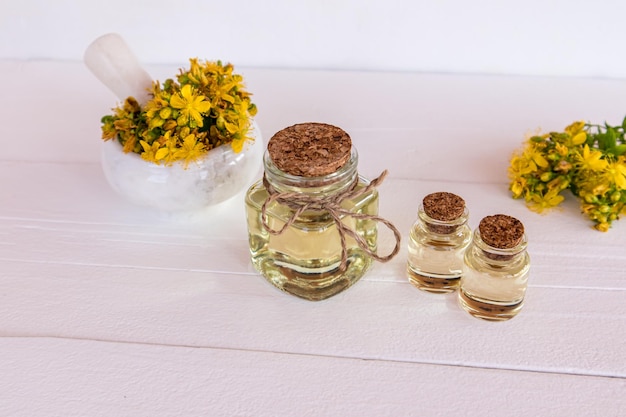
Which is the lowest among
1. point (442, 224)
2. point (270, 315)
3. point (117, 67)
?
point (270, 315)

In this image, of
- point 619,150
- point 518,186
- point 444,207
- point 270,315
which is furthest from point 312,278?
point 619,150

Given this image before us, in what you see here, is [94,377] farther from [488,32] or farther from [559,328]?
[488,32]

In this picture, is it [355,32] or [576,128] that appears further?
[355,32]

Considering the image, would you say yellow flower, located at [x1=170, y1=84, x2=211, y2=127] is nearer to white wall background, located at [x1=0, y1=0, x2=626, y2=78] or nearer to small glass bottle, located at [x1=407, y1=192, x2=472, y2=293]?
small glass bottle, located at [x1=407, y1=192, x2=472, y2=293]

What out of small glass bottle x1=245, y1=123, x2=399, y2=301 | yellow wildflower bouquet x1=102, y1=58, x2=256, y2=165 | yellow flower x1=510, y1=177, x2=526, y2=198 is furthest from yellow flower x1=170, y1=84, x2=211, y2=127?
yellow flower x1=510, y1=177, x2=526, y2=198

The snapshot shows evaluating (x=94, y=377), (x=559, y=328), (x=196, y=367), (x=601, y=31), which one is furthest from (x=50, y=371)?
(x=601, y=31)

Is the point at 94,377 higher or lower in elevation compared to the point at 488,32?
lower

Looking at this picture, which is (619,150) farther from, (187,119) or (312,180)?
(187,119)
